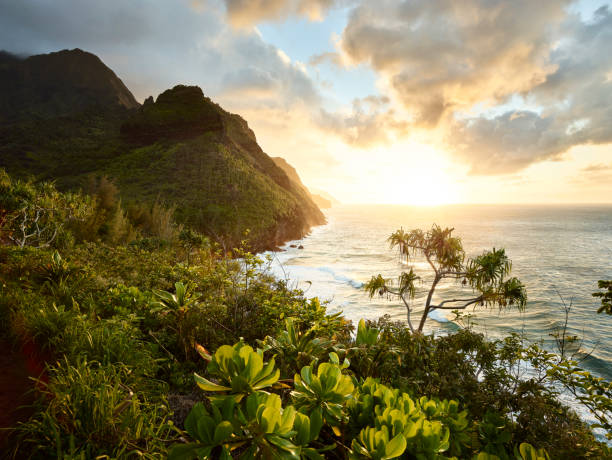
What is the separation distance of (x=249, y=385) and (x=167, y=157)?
48.3 metres

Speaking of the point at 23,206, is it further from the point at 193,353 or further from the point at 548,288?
the point at 548,288

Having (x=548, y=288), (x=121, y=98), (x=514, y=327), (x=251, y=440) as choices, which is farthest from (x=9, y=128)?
(x=548, y=288)

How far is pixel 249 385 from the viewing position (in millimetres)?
1231

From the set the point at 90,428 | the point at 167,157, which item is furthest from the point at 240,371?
the point at 167,157

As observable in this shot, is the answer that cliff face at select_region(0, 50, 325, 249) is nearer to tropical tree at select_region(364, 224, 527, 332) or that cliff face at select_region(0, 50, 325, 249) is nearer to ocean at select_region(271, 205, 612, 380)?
ocean at select_region(271, 205, 612, 380)

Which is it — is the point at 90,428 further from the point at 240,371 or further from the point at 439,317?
the point at 439,317

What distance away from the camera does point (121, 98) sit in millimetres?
Answer: 88625

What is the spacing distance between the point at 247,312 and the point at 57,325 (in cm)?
253

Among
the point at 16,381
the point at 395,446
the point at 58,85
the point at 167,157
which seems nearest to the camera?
the point at 395,446

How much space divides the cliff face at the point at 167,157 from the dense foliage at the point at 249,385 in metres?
13.7

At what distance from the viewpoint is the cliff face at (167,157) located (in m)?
32.4

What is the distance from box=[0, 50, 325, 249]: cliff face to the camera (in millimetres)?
32406

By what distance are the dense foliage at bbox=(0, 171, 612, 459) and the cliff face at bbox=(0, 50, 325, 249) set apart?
13.7m

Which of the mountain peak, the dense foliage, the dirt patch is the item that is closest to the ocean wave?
the dense foliage
